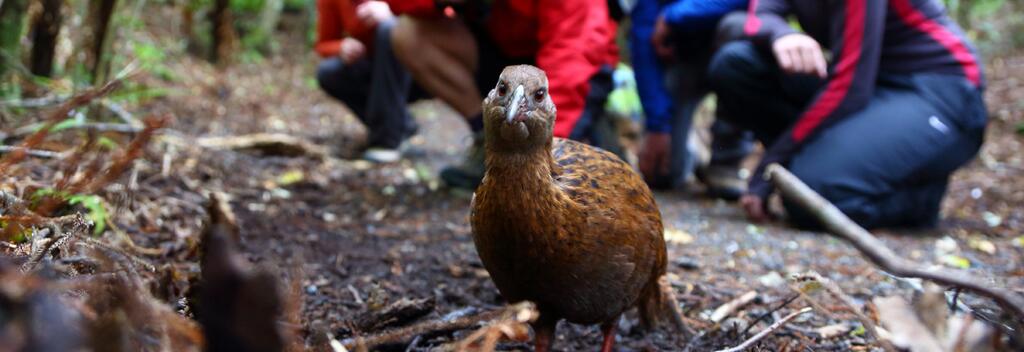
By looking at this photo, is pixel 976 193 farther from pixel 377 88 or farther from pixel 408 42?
pixel 377 88

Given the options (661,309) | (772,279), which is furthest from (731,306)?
(772,279)

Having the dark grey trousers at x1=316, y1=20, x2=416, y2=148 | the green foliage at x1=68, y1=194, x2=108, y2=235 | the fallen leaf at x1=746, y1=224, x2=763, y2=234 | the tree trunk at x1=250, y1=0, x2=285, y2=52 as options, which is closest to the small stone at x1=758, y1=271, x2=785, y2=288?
the fallen leaf at x1=746, y1=224, x2=763, y2=234

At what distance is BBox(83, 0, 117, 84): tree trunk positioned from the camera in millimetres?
4691

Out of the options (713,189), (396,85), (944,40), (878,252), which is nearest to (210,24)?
(396,85)

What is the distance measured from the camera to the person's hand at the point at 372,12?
539 cm

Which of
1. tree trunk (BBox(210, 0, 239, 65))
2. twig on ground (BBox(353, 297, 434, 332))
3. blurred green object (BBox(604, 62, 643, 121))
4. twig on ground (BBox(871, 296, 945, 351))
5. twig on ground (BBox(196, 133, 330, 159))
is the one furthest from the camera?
tree trunk (BBox(210, 0, 239, 65))

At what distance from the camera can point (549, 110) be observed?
243 centimetres

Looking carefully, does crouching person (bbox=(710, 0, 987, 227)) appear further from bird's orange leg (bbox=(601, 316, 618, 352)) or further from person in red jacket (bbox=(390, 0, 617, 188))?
bird's orange leg (bbox=(601, 316, 618, 352))

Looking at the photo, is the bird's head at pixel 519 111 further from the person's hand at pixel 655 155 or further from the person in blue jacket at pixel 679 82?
the person's hand at pixel 655 155

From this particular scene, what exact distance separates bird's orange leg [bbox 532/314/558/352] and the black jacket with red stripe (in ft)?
8.92

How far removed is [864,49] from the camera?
4656 mm

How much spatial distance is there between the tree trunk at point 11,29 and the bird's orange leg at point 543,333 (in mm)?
3397

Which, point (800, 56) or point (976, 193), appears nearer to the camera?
point (800, 56)

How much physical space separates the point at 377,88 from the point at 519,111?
411cm
